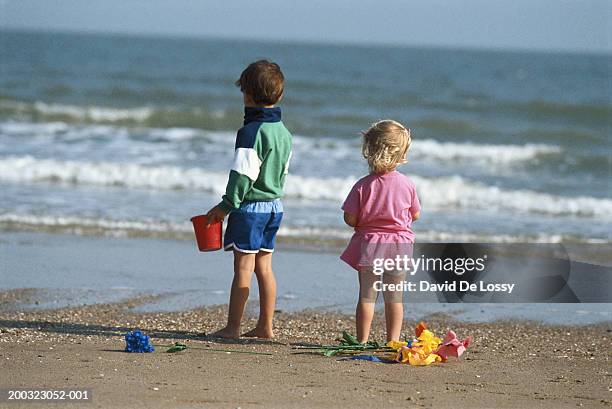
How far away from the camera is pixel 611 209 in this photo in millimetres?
11234

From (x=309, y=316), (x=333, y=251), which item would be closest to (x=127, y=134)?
(x=333, y=251)

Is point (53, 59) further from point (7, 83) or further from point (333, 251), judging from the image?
point (333, 251)

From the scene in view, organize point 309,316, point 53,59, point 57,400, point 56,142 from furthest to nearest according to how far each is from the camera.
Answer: point 53,59, point 56,142, point 309,316, point 57,400

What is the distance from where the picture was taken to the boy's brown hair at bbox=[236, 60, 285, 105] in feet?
16.1

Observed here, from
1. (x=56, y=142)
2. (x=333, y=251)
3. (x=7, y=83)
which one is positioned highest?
(x=7, y=83)

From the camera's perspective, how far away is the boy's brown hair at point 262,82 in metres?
4.89

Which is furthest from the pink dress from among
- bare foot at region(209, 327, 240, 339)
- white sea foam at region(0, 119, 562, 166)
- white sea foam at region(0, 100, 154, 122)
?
white sea foam at region(0, 100, 154, 122)

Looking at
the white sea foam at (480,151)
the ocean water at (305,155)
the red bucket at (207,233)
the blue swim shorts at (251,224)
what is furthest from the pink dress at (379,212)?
the white sea foam at (480,151)

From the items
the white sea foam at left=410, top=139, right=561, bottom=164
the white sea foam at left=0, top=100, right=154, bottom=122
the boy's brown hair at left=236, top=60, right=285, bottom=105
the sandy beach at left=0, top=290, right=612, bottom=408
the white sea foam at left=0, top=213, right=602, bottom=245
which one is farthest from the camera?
the white sea foam at left=0, top=100, right=154, bottom=122

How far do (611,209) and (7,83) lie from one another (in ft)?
A: 63.0

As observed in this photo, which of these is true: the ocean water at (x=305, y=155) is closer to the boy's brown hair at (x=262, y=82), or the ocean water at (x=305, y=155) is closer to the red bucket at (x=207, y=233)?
the red bucket at (x=207, y=233)

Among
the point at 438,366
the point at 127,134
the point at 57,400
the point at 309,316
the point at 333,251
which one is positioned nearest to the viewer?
the point at 57,400

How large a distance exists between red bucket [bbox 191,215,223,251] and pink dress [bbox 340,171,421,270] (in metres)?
0.70

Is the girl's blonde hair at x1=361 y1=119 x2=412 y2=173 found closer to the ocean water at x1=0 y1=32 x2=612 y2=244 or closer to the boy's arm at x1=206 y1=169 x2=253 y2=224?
the boy's arm at x1=206 y1=169 x2=253 y2=224
